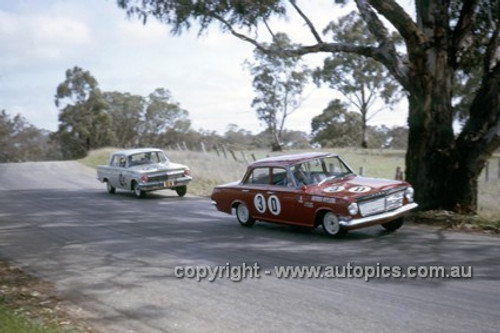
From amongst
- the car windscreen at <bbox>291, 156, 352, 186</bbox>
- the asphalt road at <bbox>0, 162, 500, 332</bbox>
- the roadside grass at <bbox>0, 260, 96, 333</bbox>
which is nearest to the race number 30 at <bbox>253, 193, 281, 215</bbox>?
the asphalt road at <bbox>0, 162, 500, 332</bbox>

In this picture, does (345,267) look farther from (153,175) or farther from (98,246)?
(153,175)

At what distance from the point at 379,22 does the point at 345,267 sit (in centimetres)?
750

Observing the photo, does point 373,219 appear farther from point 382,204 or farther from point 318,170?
point 318,170

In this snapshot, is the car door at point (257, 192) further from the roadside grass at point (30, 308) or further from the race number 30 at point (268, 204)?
the roadside grass at point (30, 308)

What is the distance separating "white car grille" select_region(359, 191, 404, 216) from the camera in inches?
368

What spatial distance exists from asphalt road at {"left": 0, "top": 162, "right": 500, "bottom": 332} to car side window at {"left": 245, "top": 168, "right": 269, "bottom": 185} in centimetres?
95

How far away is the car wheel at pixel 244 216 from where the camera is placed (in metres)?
11.4

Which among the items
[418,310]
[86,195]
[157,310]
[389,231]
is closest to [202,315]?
[157,310]

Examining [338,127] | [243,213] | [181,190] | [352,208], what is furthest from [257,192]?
[338,127]

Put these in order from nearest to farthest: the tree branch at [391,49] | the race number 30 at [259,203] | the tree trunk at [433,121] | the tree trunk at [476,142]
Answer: the race number 30 at [259,203]
the tree trunk at [476,142]
the tree trunk at [433,121]
the tree branch at [391,49]

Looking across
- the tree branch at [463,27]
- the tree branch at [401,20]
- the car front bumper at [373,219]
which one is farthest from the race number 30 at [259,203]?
the tree branch at [463,27]

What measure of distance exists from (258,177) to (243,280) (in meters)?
4.37

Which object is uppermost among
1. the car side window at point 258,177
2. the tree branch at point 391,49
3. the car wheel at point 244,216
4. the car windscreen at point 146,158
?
the tree branch at point 391,49

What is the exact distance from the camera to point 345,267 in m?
7.48
